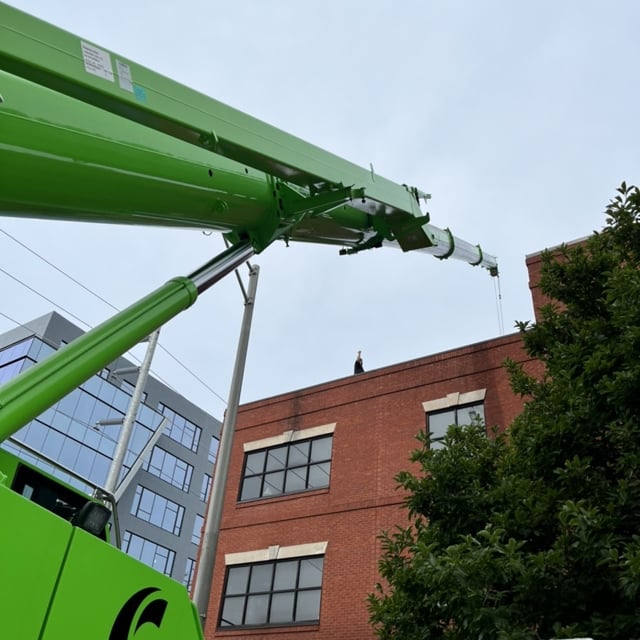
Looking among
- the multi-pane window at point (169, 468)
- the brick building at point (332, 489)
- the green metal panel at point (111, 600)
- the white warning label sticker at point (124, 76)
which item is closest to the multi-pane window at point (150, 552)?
the multi-pane window at point (169, 468)

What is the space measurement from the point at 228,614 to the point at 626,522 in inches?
513

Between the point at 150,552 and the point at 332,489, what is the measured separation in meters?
38.6

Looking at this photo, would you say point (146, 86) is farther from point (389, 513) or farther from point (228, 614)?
point (228, 614)

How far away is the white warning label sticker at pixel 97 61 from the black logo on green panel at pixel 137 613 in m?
3.33

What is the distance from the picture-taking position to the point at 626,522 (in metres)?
7.49

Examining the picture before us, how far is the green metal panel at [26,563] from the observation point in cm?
305

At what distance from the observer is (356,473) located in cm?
1772

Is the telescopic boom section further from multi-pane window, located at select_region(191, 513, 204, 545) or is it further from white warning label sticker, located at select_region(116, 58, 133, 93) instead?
multi-pane window, located at select_region(191, 513, 204, 545)

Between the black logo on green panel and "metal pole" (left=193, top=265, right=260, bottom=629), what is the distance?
10.4ft

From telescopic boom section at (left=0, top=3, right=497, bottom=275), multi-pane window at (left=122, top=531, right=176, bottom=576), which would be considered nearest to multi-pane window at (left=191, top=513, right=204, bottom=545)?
multi-pane window at (left=122, top=531, right=176, bottom=576)

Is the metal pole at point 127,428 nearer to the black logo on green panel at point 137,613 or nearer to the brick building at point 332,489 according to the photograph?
the black logo on green panel at point 137,613

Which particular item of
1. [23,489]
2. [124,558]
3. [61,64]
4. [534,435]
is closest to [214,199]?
[61,64]

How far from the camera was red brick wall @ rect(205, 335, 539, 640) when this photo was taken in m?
16.1

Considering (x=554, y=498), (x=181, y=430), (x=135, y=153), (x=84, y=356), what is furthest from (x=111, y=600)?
(x=181, y=430)
